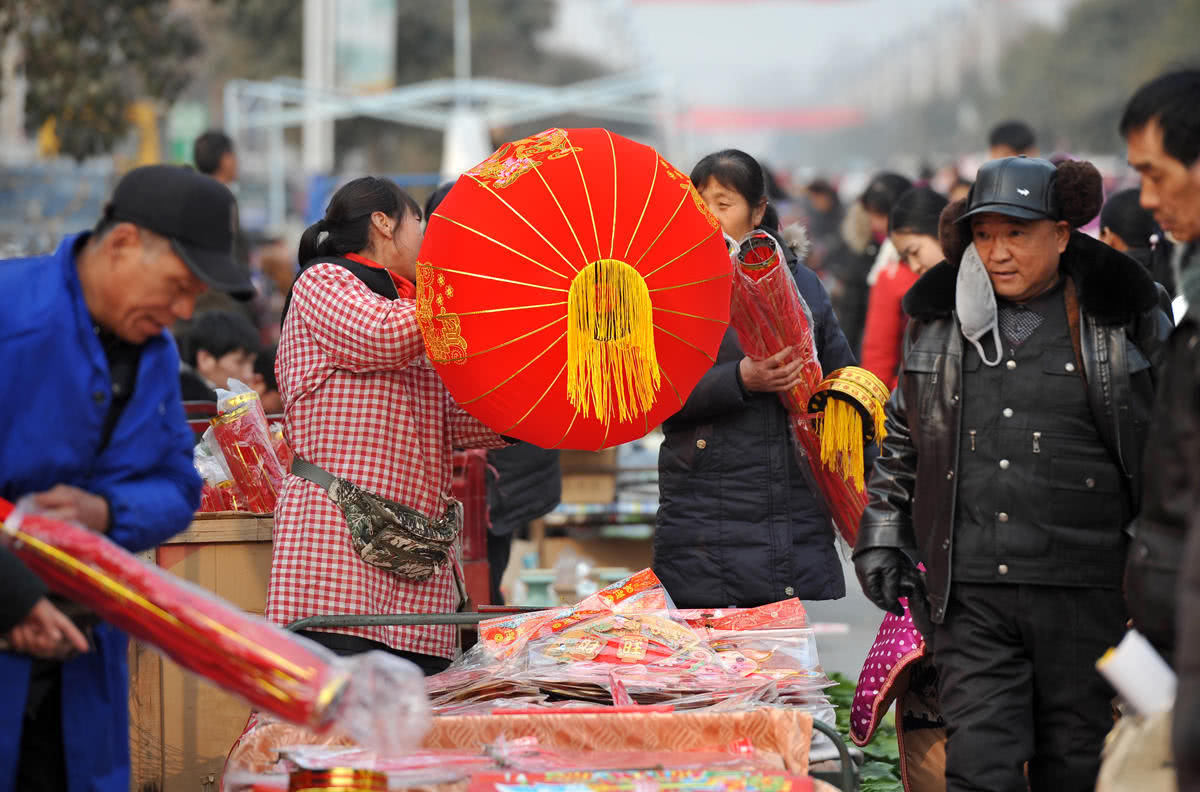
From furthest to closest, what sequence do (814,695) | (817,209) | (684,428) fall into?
(817,209), (684,428), (814,695)

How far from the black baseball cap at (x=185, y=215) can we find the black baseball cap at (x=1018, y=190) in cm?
188

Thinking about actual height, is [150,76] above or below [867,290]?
above

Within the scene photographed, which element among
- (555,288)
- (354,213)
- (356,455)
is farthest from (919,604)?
(354,213)

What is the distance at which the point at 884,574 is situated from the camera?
418cm

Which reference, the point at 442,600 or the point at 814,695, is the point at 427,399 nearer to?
the point at 442,600

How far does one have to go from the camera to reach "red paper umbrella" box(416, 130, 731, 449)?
13.2 ft

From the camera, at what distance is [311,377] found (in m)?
4.27

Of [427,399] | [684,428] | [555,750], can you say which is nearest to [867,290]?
[684,428]

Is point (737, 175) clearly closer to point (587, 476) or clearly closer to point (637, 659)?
point (637, 659)

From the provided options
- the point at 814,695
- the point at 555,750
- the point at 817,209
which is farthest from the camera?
the point at 817,209

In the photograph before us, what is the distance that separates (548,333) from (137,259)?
3.96 ft

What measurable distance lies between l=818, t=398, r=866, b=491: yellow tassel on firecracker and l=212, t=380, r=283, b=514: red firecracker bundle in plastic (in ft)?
5.42

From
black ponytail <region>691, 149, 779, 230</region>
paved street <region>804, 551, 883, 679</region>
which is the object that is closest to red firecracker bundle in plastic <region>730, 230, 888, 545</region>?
black ponytail <region>691, 149, 779, 230</region>

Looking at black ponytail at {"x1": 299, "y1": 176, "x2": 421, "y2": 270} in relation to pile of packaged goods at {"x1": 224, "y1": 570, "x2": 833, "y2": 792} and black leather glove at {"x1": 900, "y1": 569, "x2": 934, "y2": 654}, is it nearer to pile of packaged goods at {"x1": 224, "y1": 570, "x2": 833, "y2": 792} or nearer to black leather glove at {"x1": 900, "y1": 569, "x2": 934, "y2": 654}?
pile of packaged goods at {"x1": 224, "y1": 570, "x2": 833, "y2": 792}
